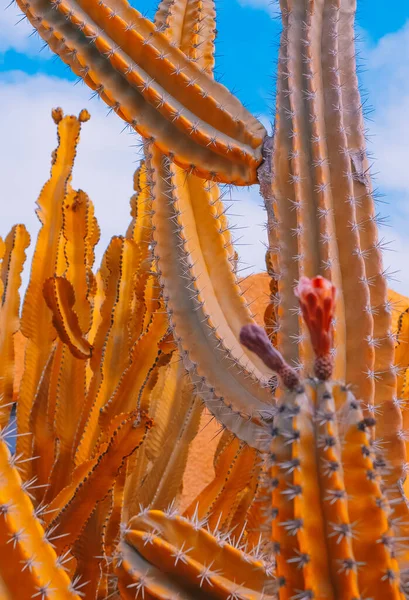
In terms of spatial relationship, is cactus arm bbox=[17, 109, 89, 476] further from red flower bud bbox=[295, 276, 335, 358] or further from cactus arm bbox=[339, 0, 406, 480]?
red flower bud bbox=[295, 276, 335, 358]

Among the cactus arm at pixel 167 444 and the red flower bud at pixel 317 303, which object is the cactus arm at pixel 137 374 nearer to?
the cactus arm at pixel 167 444

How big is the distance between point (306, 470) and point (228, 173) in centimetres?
111

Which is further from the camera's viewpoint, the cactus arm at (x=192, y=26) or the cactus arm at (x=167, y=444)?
the cactus arm at (x=167, y=444)

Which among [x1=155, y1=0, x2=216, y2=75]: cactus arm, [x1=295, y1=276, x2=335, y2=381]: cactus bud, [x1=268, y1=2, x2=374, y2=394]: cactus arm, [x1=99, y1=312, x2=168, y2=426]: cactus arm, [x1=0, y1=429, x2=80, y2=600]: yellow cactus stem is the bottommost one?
[x1=0, y1=429, x2=80, y2=600]: yellow cactus stem

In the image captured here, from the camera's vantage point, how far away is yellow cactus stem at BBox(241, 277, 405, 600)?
42.6 inches

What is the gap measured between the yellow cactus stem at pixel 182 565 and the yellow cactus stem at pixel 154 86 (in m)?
1.01

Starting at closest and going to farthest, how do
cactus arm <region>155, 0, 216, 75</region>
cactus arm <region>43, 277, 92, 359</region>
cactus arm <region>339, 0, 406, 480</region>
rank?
cactus arm <region>339, 0, 406, 480</region>, cactus arm <region>155, 0, 216, 75</region>, cactus arm <region>43, 277, 92, 359</region>

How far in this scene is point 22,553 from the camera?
1.25m

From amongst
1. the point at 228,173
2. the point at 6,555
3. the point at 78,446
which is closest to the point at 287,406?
the point at 6,555

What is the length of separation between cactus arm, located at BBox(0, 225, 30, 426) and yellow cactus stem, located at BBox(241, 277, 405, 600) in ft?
6.06

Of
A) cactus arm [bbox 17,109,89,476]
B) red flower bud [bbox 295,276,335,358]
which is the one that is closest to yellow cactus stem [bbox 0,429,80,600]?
red flower bud [bbox 295,276,335,358]

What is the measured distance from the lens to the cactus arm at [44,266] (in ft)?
9.85

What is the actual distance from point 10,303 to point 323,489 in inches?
95.0

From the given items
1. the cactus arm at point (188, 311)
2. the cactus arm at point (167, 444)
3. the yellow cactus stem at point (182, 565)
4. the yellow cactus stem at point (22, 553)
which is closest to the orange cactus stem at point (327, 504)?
the yellow cactus stem at point (182, 565)
